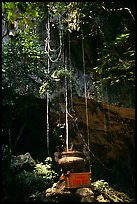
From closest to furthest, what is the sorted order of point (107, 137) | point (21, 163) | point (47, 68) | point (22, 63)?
point (21, 163), point (22, 63), point (47, 68), point (107, 137)

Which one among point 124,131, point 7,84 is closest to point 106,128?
point 124,131

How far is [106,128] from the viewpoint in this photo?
295 inches

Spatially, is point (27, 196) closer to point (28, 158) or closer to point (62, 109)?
point (28, 158)

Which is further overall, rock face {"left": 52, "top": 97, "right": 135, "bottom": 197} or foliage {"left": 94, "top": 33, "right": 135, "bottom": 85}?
rock face {"left": 52, "top": 97, "right": 135, "bottom": 197}

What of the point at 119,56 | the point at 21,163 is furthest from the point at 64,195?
the point at 119,56

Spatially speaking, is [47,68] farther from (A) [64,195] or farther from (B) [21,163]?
(A) [64,195]

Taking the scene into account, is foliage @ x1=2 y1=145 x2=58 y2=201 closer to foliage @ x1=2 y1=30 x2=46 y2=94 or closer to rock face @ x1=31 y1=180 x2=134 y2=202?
rock face @ x1=31 y1=180 x2=134 y2=202

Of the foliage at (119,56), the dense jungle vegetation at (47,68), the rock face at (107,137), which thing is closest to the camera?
the foliage at (119,56)

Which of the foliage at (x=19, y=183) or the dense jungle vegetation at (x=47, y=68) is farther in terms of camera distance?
the dense jungle vegetation at (x=47, y=68)

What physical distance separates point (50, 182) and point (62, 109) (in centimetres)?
166

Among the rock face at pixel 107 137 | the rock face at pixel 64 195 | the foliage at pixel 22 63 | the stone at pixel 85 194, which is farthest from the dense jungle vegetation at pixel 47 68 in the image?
the stone at pixel 85 194

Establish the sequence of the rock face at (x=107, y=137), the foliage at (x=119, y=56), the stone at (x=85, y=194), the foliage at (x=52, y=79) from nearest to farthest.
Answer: the foliage at (x=119, y=56) < the stone at (x=85, y=194) < the foliage at (x=52, y=79) < the rock face at (x=107, y=137)

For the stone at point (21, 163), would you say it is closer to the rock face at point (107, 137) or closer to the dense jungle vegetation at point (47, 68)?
the dense jungle vegetation at point (47, 68)

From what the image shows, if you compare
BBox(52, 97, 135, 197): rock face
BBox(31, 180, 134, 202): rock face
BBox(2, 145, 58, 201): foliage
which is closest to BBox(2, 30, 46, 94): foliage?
BBox(52, 97, 135, 197): rock face
